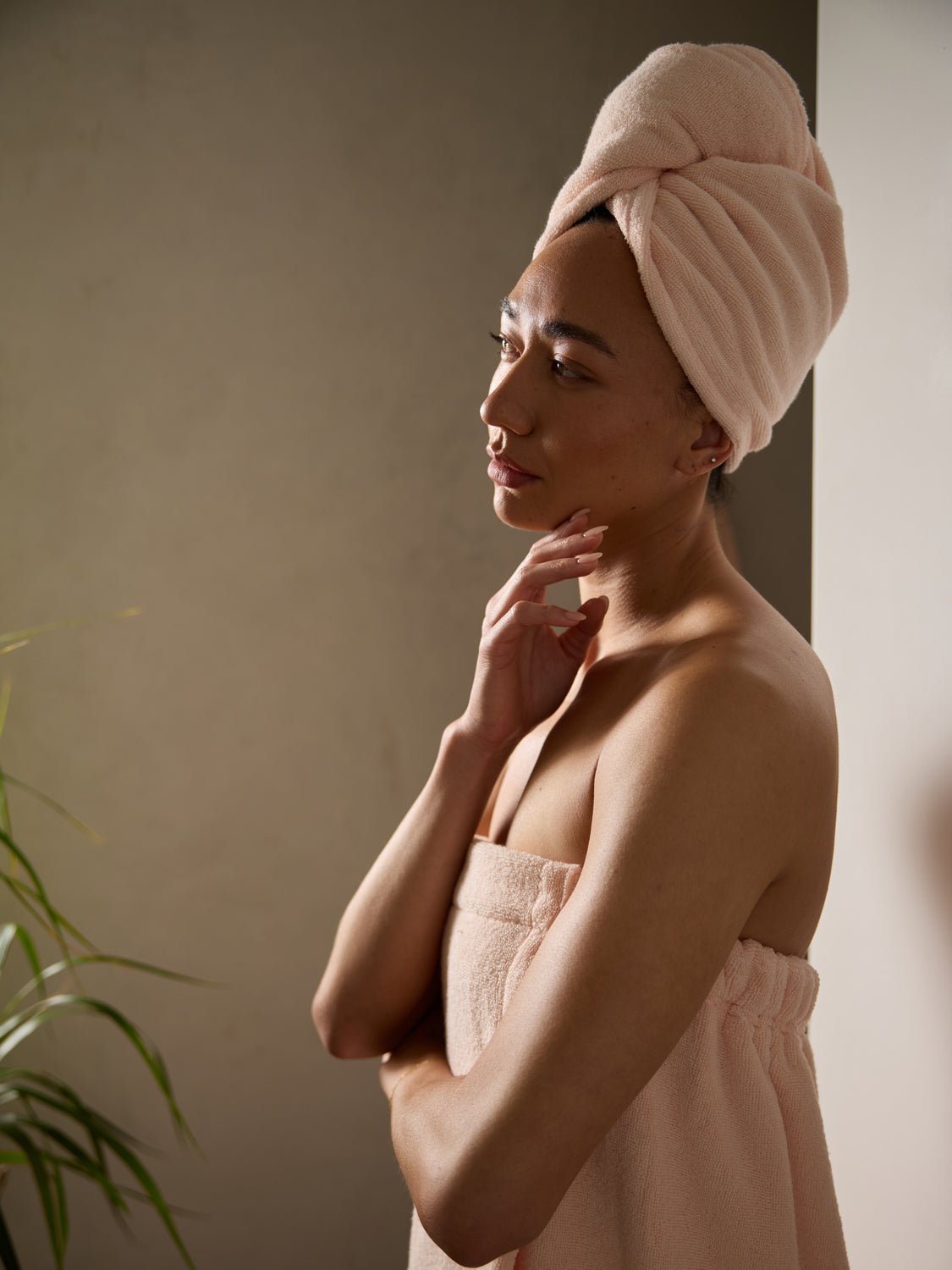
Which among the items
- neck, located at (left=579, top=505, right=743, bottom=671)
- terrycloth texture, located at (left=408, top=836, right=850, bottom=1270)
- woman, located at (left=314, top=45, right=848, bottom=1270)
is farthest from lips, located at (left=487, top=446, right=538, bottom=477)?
terrycloth texture, located at (left=408, top=836, right=850, bottom=1270)

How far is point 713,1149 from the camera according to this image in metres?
0.93

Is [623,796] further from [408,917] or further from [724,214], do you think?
[724,214]

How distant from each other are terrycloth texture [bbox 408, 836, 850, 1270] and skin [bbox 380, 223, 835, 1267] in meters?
0.10

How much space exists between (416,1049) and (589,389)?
693 mm

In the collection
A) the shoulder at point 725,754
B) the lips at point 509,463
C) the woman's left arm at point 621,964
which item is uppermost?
the lips at point 509,463

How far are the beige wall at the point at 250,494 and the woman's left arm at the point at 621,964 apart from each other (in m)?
1.26

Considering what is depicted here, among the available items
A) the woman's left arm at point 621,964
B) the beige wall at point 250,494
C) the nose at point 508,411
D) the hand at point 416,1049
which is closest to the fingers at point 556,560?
the nose at point 508,411

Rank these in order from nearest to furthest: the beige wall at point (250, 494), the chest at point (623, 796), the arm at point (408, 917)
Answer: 1. the chest at point (623, 796)
2. the arm at point (408, 917)
3. the beige wall at point (250, 494)

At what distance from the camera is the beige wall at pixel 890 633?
1.04 m

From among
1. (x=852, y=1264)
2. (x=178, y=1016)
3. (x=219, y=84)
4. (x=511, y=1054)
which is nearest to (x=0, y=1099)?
(x=511, y=1054)

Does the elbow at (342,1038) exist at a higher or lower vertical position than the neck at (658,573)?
lower

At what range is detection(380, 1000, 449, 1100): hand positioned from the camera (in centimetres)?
112

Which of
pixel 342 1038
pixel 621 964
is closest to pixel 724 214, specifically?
pixel 621 964

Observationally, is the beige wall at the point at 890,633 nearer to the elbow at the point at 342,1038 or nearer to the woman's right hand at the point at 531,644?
the woman's right hand at the point at 531,644
